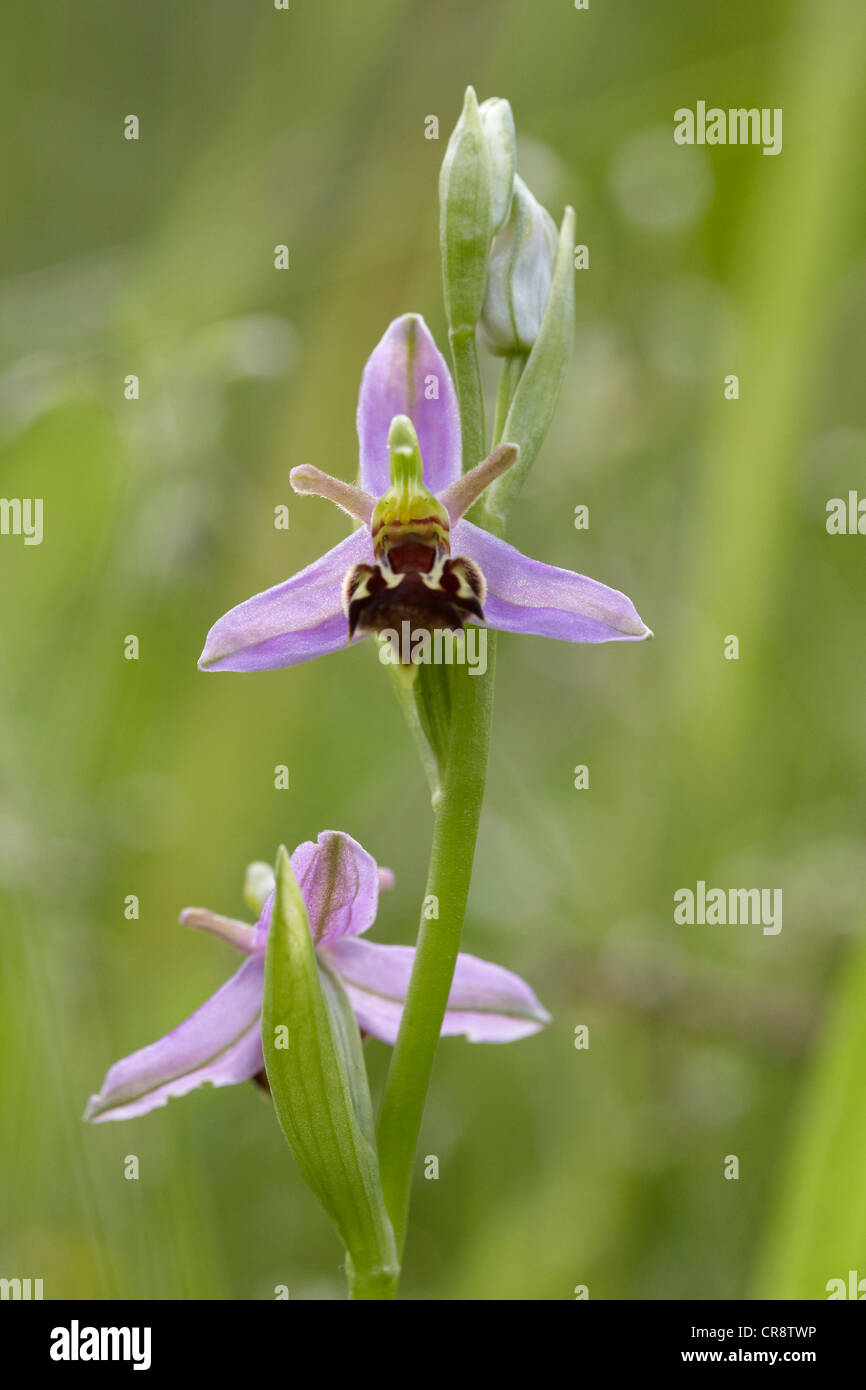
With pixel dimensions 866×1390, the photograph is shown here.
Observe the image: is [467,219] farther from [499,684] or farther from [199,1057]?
[499,684]

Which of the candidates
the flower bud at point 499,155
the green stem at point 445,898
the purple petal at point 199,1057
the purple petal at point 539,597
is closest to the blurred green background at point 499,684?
the purple petal at point 199,1057

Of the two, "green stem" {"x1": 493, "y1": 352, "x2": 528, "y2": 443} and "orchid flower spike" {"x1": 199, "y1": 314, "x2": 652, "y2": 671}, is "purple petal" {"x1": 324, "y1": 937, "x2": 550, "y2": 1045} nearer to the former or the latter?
"orchid flower spike" {"x1": 199, "y1": 314, "x2": 652, "y2": 671}

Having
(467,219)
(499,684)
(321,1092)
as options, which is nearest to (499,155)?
(467,219)

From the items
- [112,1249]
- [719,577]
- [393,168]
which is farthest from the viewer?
[393,168]

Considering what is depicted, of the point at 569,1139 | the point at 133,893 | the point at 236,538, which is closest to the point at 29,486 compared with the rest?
the point at 236,538

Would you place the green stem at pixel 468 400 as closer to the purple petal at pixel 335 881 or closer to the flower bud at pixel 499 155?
the flower bud at pixel 499 155

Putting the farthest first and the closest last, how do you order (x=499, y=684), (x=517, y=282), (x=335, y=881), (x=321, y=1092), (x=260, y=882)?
(x=499, y=684) → (x=260, y=882) → (x=517, y=282) → (x=335, y=881) → (x=321, y=1092)
